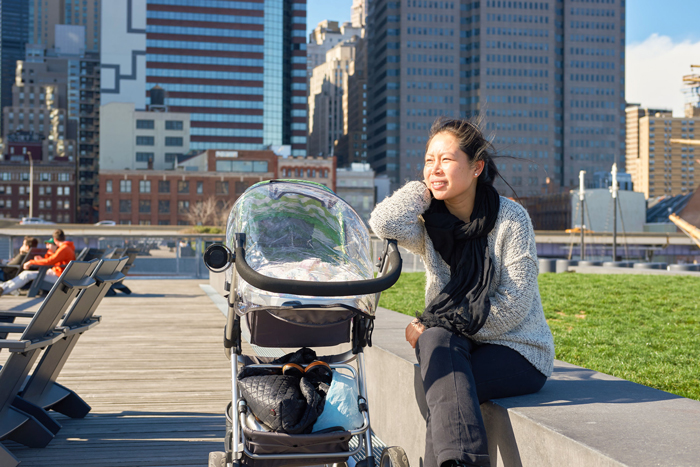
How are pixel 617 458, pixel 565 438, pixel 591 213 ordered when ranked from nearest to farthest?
1. pixel 617 458
2. pixel 565 438
3. pixel 591 213

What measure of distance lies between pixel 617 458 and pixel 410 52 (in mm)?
134349

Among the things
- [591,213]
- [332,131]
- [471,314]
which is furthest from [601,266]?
[332,131]

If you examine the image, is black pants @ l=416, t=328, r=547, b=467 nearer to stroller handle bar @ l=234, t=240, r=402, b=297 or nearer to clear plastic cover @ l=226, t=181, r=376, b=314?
stroller handle bar @ l=234, t=240, r=402, b=297

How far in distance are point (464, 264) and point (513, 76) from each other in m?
136

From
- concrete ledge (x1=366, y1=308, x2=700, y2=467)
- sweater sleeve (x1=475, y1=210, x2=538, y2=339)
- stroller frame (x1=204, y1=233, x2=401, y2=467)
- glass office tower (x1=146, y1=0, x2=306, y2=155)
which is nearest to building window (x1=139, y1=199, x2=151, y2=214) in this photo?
glass office tower (x1=146, y1=0, x2=306, y2=155)

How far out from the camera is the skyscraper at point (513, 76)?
13062cm

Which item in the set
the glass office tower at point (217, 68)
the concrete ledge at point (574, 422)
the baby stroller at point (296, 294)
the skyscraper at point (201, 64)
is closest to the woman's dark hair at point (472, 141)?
the baby stroller at point (296, 294)

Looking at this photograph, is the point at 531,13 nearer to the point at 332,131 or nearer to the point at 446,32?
the point at 446,32

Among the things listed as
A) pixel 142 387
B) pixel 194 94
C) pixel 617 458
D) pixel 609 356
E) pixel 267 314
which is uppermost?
pixel 194 94

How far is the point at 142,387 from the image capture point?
17.8 feet

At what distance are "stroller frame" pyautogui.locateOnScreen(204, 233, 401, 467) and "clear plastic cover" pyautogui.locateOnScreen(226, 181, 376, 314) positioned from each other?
0.25m

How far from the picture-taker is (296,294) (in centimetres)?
238

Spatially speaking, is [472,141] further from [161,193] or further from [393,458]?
[161,193]

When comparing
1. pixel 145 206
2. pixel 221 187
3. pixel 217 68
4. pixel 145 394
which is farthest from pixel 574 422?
pixel 217 68
